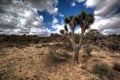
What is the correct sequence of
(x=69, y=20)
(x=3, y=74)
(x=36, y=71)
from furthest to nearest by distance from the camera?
(x=69, y=20) < (x=36, y=71) < (x=3, y=74)

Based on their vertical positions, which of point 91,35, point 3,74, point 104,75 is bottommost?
point 104,75

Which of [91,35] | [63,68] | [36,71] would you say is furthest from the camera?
[91,35]

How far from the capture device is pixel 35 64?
1045 cm

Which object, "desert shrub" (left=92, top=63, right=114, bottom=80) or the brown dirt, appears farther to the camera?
"desert shrub" (left=92, top=63, right=114, bottom=80)

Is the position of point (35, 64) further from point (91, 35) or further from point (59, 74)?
point (91, 35)

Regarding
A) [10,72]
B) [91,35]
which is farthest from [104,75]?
[91,35]

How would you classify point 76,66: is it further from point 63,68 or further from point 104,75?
point 104,75

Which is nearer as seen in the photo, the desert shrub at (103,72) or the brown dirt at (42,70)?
the brown dirt at (42,70)

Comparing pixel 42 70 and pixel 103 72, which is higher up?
pixel 42 70

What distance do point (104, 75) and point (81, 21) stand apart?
5623 millimetres

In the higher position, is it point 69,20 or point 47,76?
point 69,20

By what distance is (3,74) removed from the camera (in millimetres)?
8289

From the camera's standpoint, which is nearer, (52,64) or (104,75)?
(104,75)

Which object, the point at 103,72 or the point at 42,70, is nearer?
the point at 42,70
